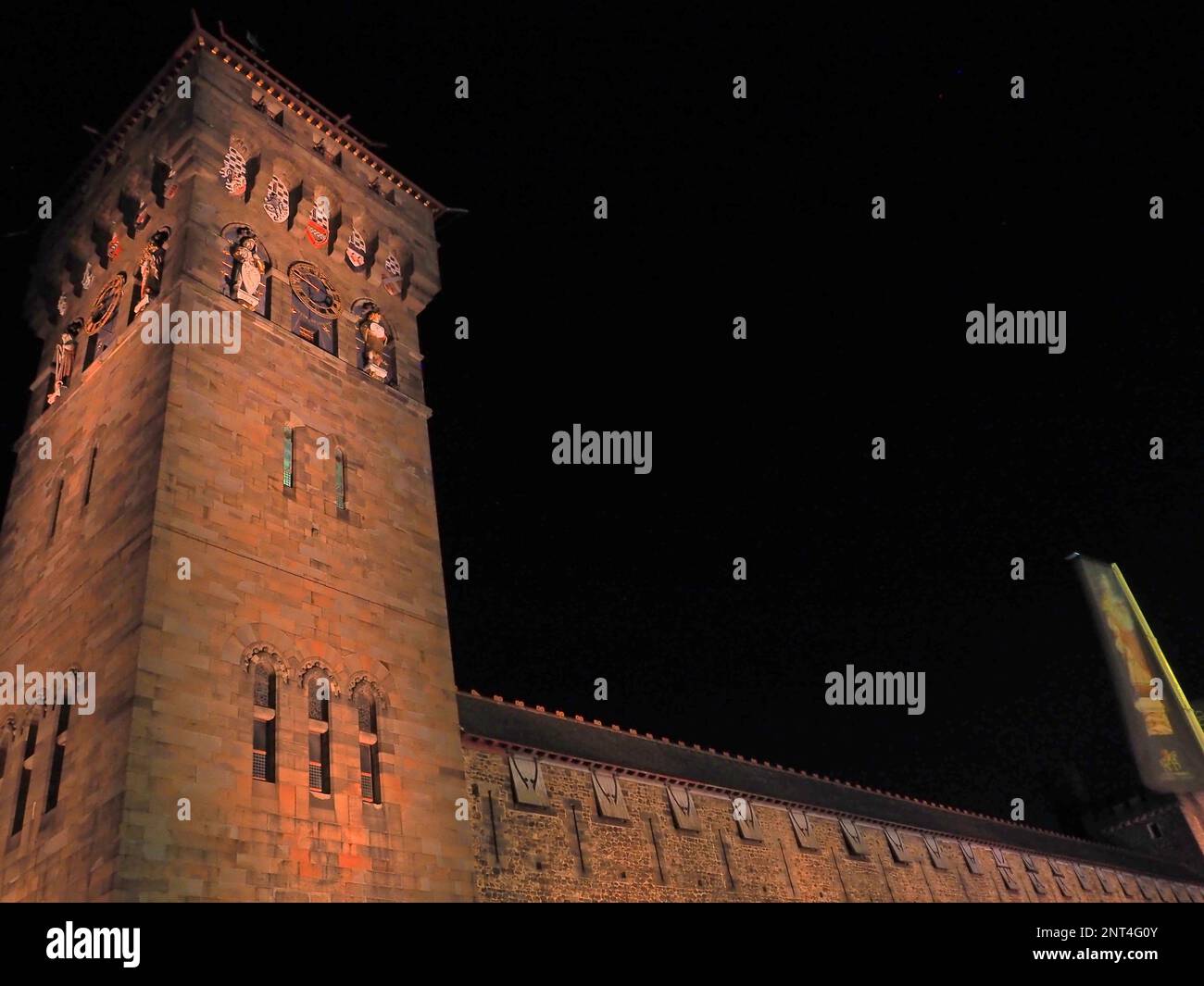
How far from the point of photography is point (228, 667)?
15.7m

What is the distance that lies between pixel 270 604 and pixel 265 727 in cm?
226

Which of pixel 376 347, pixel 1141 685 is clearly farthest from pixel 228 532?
pixel 1141 685

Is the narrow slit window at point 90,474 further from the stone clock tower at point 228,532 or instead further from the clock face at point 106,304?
the clock face at point 106,304

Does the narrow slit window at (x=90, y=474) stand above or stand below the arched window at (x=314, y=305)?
below

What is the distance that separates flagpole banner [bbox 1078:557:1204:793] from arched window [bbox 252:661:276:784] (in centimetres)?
6044

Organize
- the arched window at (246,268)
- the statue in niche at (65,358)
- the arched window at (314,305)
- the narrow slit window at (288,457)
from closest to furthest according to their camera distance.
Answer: the narrow slit window at (288,457) < the arched window at (246,268) < the arched window at (314,305) < the statue in niche at (65,358)

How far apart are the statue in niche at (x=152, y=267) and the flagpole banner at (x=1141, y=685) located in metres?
60.7

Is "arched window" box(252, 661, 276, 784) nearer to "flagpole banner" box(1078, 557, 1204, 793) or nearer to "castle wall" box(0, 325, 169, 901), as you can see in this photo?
"castle wall" box(0, 325, 169, 901)

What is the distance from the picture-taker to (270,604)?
56.0ft

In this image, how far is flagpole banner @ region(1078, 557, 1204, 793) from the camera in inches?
2375

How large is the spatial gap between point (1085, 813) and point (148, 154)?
69651 mm

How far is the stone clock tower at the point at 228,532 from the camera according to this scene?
14445 millimetres

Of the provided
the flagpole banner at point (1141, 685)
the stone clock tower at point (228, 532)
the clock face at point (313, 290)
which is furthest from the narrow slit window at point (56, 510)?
the flagpole banner at point (1141, 685)
